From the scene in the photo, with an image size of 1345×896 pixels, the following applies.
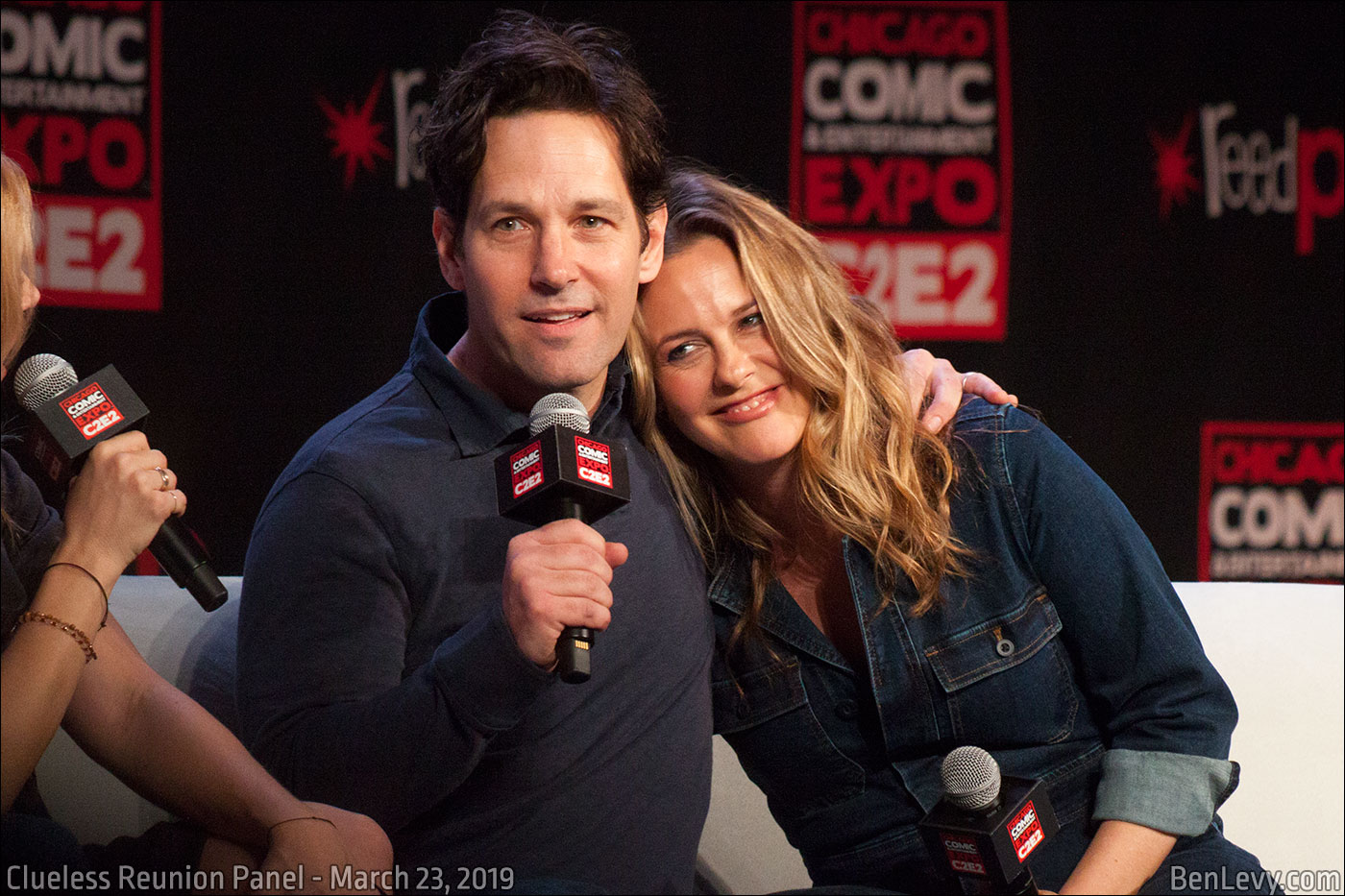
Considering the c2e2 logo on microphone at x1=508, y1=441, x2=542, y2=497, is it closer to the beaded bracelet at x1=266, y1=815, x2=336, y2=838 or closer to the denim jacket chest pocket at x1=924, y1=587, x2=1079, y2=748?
the beaded bracelet at x1=266, y1=815, x2=336, y2=838

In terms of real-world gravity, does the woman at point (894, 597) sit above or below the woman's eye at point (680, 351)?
below

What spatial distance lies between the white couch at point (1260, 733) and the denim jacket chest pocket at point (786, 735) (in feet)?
1.04

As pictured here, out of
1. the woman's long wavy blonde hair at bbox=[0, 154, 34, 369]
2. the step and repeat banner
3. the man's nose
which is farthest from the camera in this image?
the step and repeat banner

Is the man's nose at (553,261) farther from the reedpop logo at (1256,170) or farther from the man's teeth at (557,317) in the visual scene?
the reedpop logo at (1256,170)

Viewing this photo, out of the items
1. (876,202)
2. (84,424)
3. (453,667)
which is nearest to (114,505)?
(84,424)

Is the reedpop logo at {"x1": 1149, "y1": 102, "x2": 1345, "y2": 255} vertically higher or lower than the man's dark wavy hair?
higher

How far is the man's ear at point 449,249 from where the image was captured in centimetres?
181

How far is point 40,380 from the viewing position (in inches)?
53.4

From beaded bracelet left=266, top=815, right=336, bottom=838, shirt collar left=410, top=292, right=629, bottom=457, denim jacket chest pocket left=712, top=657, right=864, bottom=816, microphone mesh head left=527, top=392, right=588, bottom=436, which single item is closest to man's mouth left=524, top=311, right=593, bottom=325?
shirt collar left=410, top=292, right=629, bottom=457

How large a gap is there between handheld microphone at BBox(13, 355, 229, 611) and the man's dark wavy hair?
1.96 feet

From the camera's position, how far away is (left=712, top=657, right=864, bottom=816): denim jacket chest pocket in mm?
1881

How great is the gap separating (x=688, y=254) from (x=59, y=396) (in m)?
0.91

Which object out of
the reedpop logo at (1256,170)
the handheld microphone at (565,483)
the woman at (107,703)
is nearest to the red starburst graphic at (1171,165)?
the reedpop logo at (1256,170)

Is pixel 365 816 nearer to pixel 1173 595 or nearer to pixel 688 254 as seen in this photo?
pixel 688 254
